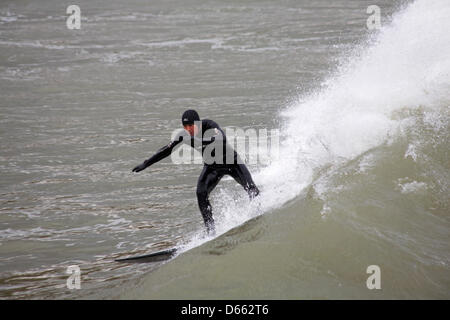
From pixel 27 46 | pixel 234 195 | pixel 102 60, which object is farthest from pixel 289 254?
pixel 27 46

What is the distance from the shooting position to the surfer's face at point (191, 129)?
22.6ft

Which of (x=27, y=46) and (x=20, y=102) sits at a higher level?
Result: (x=27, y=46)

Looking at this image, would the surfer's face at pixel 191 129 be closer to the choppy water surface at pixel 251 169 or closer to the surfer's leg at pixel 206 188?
the surfer's leg at pixel 206 188

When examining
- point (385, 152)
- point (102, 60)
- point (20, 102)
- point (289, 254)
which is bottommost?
point (289, 254)

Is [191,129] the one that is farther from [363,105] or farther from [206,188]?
[363,105]

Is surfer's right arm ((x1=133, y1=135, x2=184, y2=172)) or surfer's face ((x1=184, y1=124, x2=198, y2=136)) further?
surfer's right arm ((x1=133, y1=135, x2=184, y2=172))

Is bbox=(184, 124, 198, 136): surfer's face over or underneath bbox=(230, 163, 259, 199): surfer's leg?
over

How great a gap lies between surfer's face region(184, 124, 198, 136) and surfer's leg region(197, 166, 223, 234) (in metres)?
0.54

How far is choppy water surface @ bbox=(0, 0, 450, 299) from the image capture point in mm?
5973

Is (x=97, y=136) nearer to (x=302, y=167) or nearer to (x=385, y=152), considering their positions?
(x=302, y=167)

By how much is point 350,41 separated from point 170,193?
14.1 meters

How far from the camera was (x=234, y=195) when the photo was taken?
917cm

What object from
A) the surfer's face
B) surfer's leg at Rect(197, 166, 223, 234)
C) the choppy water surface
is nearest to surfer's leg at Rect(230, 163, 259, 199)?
surfer's leg at Rect(197, 166, 223, 234)

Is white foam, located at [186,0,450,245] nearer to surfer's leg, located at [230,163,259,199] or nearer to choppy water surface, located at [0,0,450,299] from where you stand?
choppy water surface, located at [0,0,450,299]
